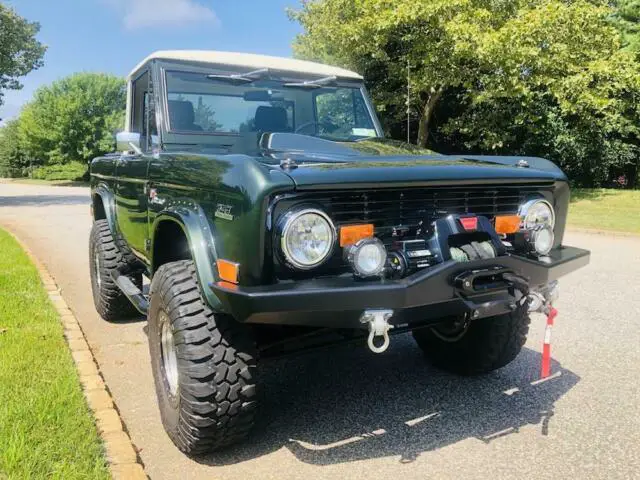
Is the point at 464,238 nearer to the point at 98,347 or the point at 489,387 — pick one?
the point at 489,387

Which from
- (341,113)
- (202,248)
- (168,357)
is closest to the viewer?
(202,248)

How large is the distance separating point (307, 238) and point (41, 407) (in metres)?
1.80

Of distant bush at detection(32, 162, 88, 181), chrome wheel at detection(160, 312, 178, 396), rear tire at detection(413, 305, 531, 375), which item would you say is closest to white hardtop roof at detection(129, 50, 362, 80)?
chrome wheel at detection(160, 312, 178, 396)

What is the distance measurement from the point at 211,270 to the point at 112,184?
245cm

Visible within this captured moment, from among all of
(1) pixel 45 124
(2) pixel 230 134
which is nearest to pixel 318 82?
(2) pixel 230 134

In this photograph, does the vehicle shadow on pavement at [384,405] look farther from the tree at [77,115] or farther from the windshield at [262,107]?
the tree at [77,115]

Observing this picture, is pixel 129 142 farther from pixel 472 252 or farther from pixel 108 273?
pixel 472 252

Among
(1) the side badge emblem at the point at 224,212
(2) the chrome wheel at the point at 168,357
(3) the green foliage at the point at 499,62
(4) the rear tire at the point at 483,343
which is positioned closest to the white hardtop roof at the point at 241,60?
(1) the side badge emblem at the point at 224,212

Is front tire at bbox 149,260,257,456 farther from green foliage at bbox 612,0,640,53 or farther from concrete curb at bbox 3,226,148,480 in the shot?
green foliage at bbox 612,0,640,53

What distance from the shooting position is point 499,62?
49.1ft

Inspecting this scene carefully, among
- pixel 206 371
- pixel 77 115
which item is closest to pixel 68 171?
pixel 77 115

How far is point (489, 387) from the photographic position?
3705 mm

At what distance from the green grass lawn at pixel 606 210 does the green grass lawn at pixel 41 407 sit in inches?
420

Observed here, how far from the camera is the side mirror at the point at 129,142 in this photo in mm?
3809
